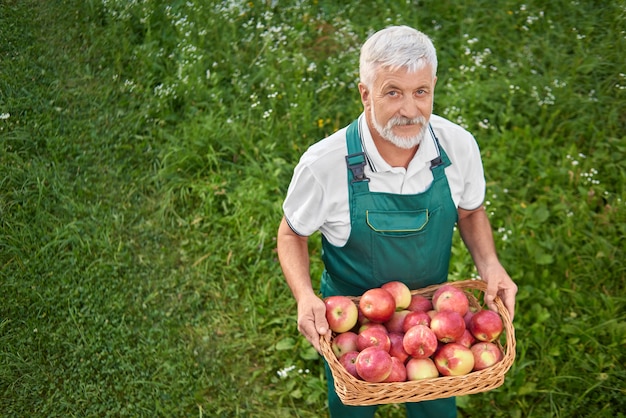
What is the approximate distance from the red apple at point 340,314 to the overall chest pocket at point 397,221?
310 millimetres

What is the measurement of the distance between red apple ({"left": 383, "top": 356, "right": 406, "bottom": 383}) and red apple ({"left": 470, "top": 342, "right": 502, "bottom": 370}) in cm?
28

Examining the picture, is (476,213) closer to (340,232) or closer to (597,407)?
(340,232)

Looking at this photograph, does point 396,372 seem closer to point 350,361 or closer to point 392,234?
point 350,361

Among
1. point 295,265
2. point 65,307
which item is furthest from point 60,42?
point 295,265

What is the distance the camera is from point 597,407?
3.61 metres

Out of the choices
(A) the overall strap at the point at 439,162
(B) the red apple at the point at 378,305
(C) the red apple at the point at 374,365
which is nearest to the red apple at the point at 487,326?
(B) the red apple at the point at 378,305

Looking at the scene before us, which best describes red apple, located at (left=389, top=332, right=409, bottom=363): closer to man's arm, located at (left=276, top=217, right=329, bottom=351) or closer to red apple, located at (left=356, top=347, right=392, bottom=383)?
red apple, located at (left=356, top=347, right=392, bottom=383)

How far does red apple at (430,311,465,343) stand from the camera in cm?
252

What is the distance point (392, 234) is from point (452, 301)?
35cm

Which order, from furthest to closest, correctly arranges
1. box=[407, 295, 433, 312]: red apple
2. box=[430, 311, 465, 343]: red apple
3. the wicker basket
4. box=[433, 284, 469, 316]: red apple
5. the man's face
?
box=[407, 295, 433, 312]: red apple
box=[433, 284, 469, 316]: red apple
box=[430, 311, 465, 343]: red apple
the man's face
the wicker basket

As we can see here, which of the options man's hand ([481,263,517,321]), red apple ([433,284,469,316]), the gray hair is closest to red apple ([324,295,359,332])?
red apple ([433,284,469,316])

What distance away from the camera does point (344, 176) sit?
2.61 meters

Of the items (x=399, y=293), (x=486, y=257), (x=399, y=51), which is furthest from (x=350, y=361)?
(x=399, y=51)

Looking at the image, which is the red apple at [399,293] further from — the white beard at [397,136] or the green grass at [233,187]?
the green grass at [233,187]
